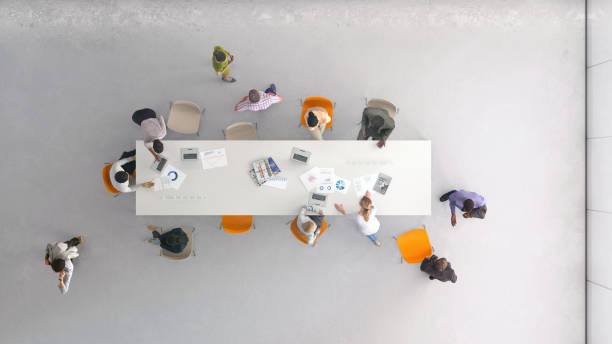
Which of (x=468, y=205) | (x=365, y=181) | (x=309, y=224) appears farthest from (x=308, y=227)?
(x=468, y=205)

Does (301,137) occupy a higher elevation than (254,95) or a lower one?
lower

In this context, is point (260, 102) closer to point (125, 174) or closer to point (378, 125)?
point (378, 125)

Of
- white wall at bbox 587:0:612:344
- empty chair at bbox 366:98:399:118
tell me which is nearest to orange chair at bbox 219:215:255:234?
empty chair at bbox 366:98:399:118

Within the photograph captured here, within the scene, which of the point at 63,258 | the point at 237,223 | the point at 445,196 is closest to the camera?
the point at 63,258

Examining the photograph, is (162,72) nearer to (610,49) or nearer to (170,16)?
(170,16)

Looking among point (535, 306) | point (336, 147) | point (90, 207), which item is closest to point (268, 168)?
point (336, 147)

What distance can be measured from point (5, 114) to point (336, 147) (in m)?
3.72

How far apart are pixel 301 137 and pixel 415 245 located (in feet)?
5.61

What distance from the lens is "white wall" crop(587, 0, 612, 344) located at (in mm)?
3279

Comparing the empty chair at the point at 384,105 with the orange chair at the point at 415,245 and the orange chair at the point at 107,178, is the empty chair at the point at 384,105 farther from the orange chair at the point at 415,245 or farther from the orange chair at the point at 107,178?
the orange chair at the point at 107,178

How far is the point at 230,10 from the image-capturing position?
342 centimetres

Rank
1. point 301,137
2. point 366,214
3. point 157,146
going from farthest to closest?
point 301,137 < point 366,214 < point 157,146

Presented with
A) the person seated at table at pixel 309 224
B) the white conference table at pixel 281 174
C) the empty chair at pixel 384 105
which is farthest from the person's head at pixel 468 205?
the person seated at table at pixel 309 224

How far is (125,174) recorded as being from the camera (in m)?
2.71
